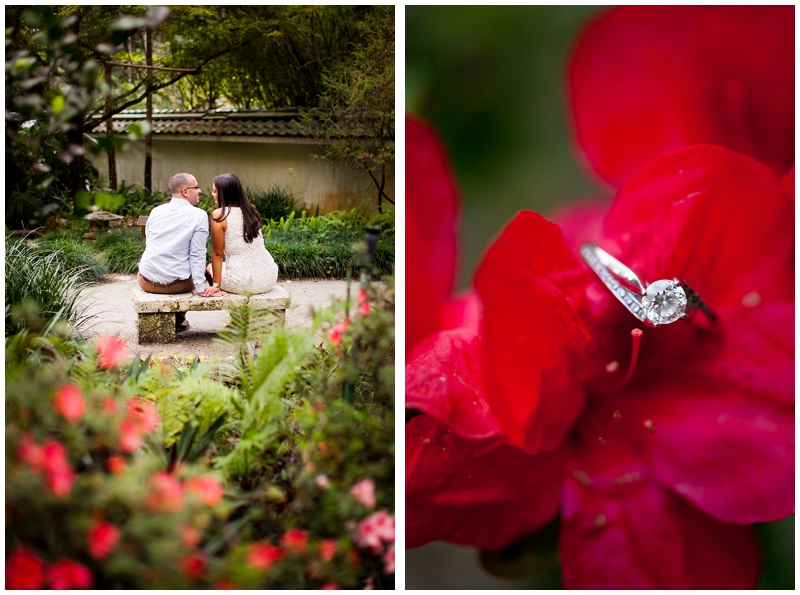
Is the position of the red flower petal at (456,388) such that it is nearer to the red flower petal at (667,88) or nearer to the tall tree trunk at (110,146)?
the red flower petal at (667,88)

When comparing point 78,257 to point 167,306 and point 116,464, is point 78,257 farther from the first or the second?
point 116,464

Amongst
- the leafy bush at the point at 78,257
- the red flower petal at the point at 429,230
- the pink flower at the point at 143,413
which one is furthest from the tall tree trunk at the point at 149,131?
the red flower petal at the point at 429,230

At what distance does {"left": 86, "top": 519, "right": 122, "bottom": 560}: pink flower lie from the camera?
578 millimetres

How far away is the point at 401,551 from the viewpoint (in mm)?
630

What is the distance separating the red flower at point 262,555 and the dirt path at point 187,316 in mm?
282

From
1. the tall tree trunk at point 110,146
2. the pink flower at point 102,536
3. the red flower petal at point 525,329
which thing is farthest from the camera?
the tall tree trunk at point 110,146

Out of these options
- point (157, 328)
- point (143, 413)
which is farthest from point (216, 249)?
point (143, 413)

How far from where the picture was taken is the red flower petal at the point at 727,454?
476 mm

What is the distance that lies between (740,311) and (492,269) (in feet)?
0.79

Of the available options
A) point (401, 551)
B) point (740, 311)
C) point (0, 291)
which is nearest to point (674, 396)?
point (740, 311)

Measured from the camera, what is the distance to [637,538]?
1.60ft

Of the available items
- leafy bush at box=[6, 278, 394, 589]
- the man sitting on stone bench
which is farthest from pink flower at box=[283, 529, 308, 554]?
the man sitting on stone bench

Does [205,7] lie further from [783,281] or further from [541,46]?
[783,281]

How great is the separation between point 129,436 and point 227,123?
0.44 meters
